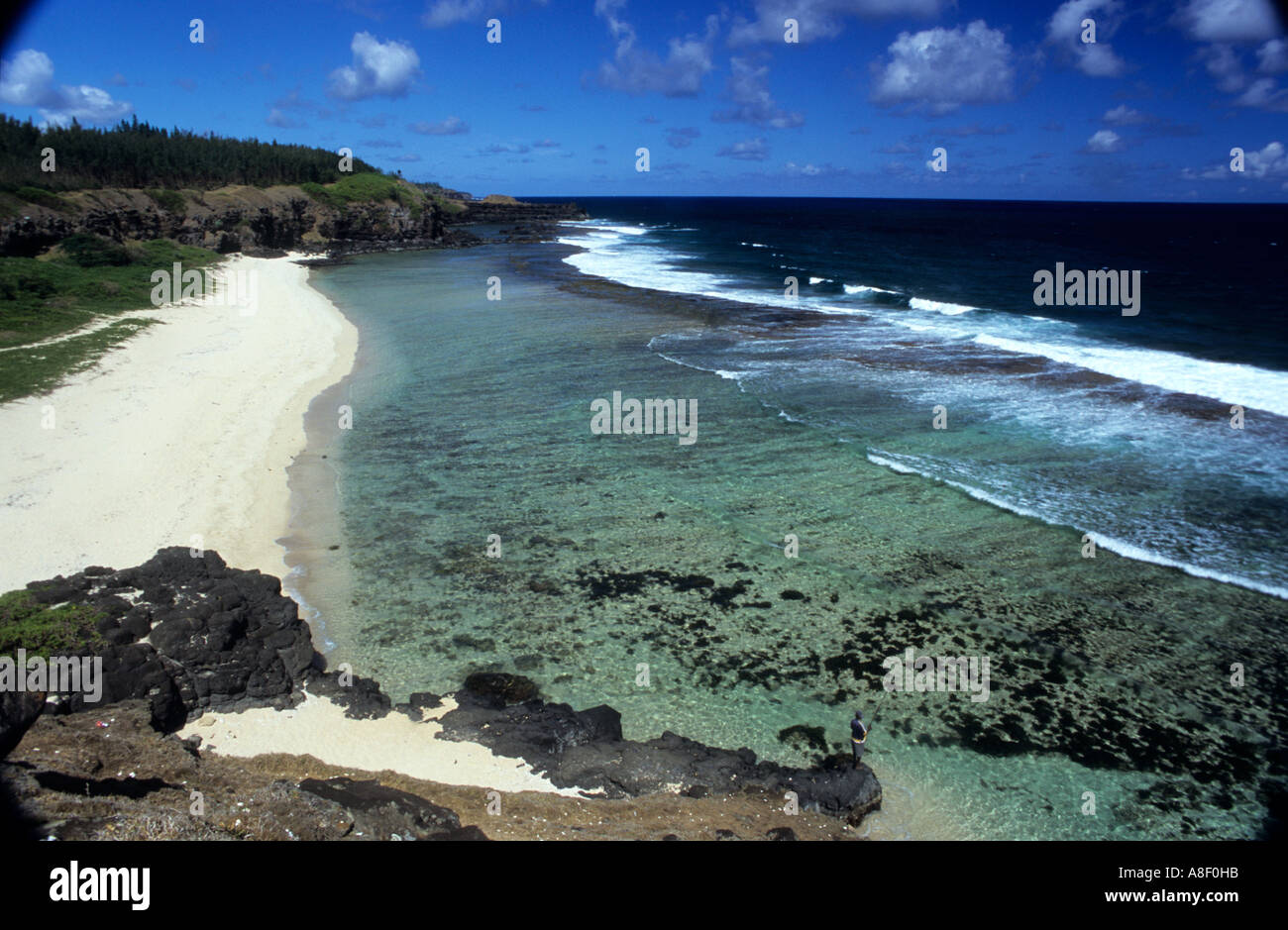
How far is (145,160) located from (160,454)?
188ft

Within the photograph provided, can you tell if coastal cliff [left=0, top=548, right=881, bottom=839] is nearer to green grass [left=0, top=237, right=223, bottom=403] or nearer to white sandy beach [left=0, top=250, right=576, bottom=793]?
white sandy beach [left=0, top=250, right=576, bottom=793]

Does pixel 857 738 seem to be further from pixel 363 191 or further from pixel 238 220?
pixel 363 191

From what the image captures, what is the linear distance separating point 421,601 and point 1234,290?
56.9 metres

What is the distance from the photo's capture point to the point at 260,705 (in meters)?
9.15

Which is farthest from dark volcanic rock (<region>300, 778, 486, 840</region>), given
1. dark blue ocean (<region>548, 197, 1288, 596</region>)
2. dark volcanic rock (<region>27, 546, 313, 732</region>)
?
dark blue ocean (<region>548, 197, 1288, 596</region>)

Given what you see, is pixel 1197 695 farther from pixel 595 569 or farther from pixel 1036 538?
pixel 595 569

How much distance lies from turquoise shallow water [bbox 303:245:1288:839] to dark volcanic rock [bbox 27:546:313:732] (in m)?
0.94

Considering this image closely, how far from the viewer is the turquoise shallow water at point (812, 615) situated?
28.5ft

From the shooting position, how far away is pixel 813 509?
15328mm

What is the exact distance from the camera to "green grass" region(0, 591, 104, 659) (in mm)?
8602

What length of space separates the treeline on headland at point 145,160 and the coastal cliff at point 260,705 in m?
41.9

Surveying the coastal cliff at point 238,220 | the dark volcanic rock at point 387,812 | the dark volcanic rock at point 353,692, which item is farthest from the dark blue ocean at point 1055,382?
the coastal cliff at point 238,220

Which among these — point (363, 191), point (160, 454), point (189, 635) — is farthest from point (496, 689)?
point (363, 191)
